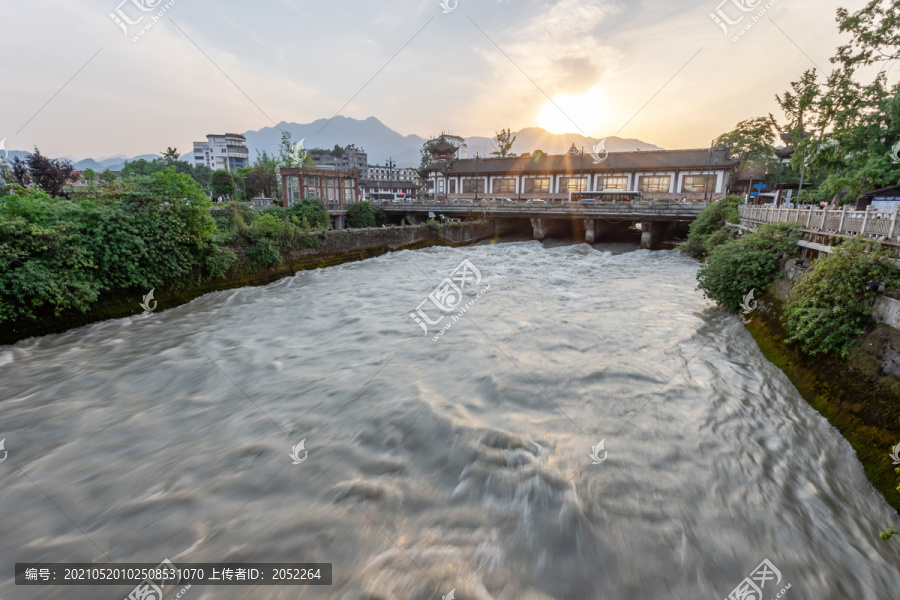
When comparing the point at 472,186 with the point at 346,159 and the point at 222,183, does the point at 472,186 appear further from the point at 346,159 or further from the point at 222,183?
the point at 346,159

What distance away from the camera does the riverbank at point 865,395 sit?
459cm

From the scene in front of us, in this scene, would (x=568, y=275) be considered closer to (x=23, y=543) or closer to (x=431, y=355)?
(x=431, y=355)

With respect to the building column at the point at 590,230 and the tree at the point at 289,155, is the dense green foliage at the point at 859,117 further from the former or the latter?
the tree at the point at 289,155

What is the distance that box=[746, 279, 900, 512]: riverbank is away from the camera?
459cm

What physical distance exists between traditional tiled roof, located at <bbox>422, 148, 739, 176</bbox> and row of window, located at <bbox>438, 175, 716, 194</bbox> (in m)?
0.93

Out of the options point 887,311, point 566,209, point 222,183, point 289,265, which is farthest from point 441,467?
point 222,183

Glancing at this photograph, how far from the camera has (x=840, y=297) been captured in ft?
19.7

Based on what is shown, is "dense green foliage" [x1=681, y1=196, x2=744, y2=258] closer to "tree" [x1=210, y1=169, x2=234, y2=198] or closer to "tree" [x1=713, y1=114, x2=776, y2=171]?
"tree" [x1=713, y1=114, x2=776, y2=171]

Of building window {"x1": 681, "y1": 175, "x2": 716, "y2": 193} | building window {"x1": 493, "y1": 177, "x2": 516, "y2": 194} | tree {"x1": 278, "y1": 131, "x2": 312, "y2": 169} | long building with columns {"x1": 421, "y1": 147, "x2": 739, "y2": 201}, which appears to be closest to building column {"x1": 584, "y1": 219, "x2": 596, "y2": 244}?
long building with columns {"x1": 421, "y1": 147, "x2": 739, "y2": 201}

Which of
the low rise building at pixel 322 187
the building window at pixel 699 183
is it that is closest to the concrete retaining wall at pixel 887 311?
the low rise building at pixel 322 187

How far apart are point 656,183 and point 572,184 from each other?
8.17 metres

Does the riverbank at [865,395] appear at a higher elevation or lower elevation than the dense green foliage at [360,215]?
lower

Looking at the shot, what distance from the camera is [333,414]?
20.3ft

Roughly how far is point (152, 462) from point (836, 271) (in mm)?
10198
